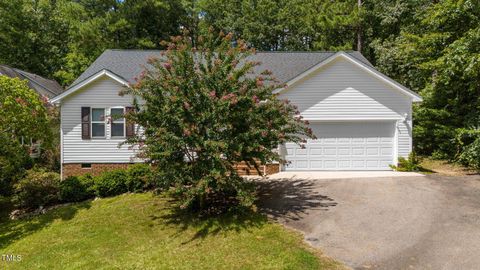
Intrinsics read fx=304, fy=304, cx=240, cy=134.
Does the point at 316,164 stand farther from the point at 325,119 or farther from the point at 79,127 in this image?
the point at 79,127

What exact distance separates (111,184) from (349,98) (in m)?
11.0

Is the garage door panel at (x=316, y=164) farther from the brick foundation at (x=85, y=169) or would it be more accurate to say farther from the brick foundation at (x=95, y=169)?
the brick foundation at (x=85, y=169)

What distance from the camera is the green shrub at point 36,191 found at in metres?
11.1

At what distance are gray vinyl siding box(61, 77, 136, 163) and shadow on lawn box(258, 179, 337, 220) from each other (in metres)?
6.74

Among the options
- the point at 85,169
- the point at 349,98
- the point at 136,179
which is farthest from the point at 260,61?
the point at 85,169

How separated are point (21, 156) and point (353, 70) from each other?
13905 millimetres

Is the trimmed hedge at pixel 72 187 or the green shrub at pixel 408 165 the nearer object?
the trimmed hedge at pixel 72 187

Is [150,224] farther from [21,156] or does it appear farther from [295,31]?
[295,31]

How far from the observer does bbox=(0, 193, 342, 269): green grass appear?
6.41 metres

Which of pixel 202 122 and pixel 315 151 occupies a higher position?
pixel 202 122

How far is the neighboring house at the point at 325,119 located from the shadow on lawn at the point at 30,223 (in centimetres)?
361

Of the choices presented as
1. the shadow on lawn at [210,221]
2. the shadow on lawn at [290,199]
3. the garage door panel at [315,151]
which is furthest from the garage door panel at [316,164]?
the shadow on lawn at [210,221]

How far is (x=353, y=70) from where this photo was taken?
14.2 meters

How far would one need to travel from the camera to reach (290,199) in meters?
10.0
